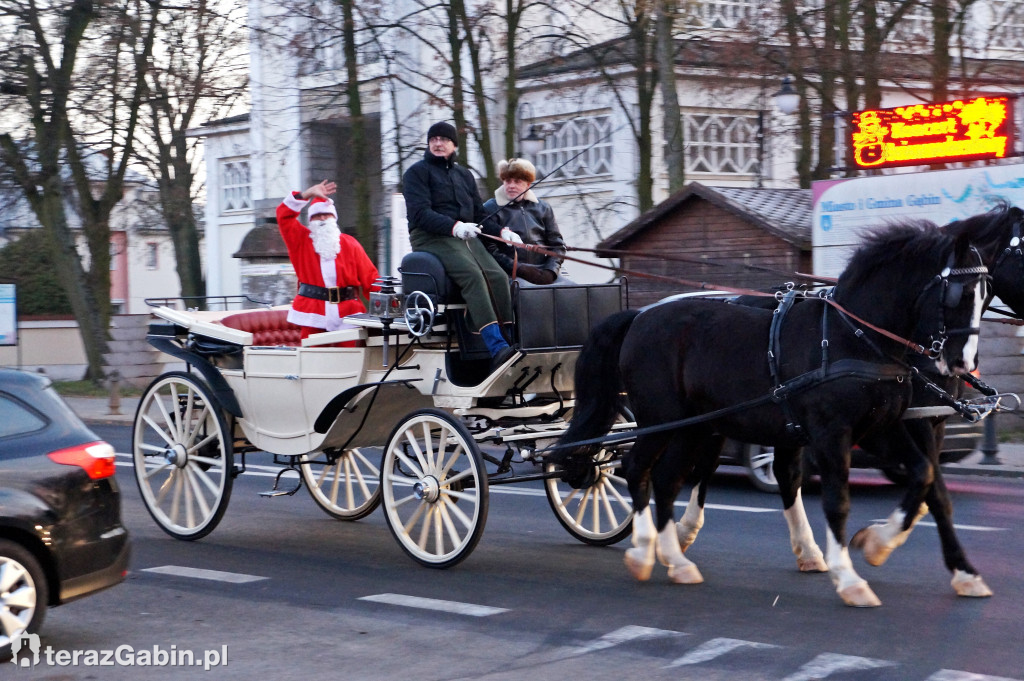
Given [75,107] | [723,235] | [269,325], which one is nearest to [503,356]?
[269,325]

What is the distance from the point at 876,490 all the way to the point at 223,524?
17.9 feet

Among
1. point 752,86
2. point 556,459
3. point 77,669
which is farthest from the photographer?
point 752,86

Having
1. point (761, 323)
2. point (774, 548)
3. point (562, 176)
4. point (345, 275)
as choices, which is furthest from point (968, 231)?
point (562, 176)

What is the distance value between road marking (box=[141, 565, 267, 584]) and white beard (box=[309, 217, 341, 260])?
2.45 m

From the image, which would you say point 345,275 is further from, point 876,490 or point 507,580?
point 876,490

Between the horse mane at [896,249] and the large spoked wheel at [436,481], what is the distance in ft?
7.53

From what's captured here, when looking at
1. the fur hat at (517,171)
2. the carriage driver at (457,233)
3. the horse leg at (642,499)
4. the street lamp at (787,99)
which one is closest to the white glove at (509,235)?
the carriage driver at (457,233)

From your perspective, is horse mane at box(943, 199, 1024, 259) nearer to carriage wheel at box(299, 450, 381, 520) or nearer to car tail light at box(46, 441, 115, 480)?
car tail light at box(46, 441, 115, 480)

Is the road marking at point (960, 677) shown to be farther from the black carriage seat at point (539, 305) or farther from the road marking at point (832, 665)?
the black carriage seat at point (539, 305)

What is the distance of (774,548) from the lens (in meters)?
8.25

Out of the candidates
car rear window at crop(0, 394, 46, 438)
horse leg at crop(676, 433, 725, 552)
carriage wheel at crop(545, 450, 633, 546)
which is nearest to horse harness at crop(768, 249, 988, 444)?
horse leg at crop(676, 433, 725, 552)

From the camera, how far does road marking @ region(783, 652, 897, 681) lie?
525 cm

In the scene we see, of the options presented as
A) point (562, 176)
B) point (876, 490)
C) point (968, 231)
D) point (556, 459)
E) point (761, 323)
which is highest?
point (562, 176)

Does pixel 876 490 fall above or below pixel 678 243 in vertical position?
below
